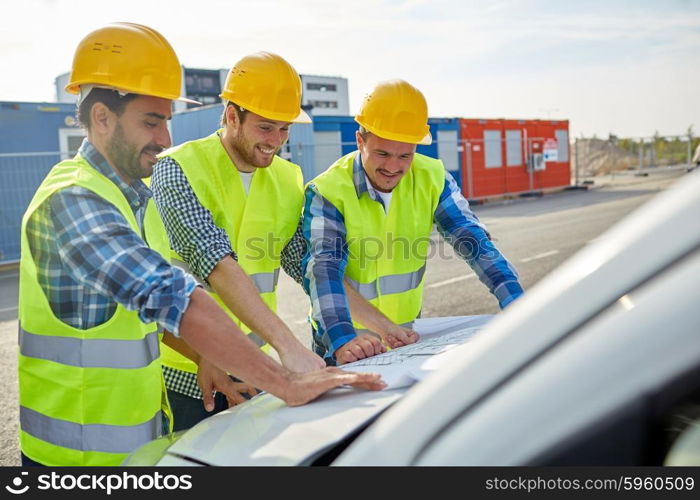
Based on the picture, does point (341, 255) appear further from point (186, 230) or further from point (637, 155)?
point (637, 155)

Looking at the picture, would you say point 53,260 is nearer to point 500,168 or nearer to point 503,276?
point 503,276

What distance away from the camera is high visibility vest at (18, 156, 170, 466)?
1.64 m

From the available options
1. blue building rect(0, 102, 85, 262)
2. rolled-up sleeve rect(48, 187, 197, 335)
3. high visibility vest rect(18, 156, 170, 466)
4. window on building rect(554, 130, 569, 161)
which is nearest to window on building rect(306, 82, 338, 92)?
window on building rect(554, 130, 569, 161)

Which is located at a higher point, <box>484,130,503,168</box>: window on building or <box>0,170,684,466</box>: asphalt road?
<box>484,130,503,168</box>: window on building

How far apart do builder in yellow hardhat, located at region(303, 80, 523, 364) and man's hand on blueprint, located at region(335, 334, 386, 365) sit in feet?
1.22

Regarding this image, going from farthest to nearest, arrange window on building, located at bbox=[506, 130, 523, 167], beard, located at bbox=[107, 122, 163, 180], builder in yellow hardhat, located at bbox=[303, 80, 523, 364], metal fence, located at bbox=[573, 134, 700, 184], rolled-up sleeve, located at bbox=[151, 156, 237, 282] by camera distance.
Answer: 1. metal fence, located at bbox=[573, 134, 700, 184]
2. window on building, located at bbox=[506, 130, 523, 167]
3. builder in yellow hardhat, located at bbox=[303, 80, 523, 364]
4. rolled-up sleeve, located at bbox=[151, 156, 237, 282]
5. beard, located at bbox=[107, 122, 163, 180]

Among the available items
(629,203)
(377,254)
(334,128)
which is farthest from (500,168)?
(377,254)

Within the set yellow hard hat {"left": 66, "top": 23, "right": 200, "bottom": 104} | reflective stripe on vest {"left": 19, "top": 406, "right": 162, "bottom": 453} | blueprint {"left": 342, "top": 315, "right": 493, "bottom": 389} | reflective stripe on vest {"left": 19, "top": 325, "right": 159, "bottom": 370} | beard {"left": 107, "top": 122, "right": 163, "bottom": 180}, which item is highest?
yellow hard hat {"left": 66, "top": 23, "right": 200, "bottom": 104}

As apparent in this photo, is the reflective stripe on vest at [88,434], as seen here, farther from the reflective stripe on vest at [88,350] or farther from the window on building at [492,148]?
the window on building at [492,148]

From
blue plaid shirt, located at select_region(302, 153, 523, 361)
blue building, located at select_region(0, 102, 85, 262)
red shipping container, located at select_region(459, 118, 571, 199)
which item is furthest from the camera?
red shipping container, located at select_region(459, 118, 571, 199)

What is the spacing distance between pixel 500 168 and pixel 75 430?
21.3 meters

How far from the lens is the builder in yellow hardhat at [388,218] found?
2602mm

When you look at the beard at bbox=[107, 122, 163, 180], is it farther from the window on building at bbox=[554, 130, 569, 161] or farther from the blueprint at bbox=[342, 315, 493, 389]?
the window on building at bbox=[554, 130, 569, 161]

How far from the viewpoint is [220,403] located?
245 centimetres
